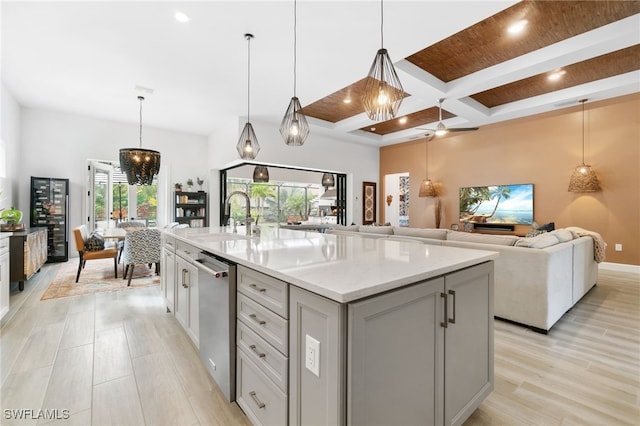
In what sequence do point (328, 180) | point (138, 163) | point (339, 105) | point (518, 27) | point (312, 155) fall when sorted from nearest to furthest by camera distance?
1. point (518, 27)
2. point (138, 163)
3. point (339, 105)
4. point (312, 155)
5. point (328, 180)

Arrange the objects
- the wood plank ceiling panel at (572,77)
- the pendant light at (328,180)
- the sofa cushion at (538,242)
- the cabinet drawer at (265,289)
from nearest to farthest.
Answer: the cabinet drawer at (265,289) < the sofa cushion at (538,242) < the wood plank ceiling panel at (572,77) < the pendant light at (328,180)

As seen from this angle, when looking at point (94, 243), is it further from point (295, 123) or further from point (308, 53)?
point (308, 53)

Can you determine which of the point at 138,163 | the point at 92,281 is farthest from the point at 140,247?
the point at 138,163

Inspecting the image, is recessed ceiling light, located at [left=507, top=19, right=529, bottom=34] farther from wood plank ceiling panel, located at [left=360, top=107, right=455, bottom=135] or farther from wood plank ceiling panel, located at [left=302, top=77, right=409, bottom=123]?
wood plank ceiling panel, located at [left=360, top=107, right=455, bottom=135]

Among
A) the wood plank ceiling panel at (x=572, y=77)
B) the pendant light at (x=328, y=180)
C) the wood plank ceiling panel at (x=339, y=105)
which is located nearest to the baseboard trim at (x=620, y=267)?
the wood plank ceiling panel at (x=572, y=77)

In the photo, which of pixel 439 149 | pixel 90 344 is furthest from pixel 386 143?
pixel 90 344

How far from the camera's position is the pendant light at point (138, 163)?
10.7 feet

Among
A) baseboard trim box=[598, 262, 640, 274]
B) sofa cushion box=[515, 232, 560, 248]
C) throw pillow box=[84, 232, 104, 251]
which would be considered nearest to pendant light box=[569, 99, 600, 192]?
baseboard trim box=[598, 262, 640, 274]

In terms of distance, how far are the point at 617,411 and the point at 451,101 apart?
Answer: 4.69 metres

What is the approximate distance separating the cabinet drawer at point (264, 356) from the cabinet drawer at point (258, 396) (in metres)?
0.03

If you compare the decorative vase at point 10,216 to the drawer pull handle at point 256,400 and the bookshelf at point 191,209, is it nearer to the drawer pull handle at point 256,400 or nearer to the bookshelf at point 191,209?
the bookshelf at point 191,209

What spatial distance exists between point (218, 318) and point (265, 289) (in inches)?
22.6

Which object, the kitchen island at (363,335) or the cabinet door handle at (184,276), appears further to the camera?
the cabinet door handle at (184,276)

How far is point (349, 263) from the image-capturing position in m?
1.37
